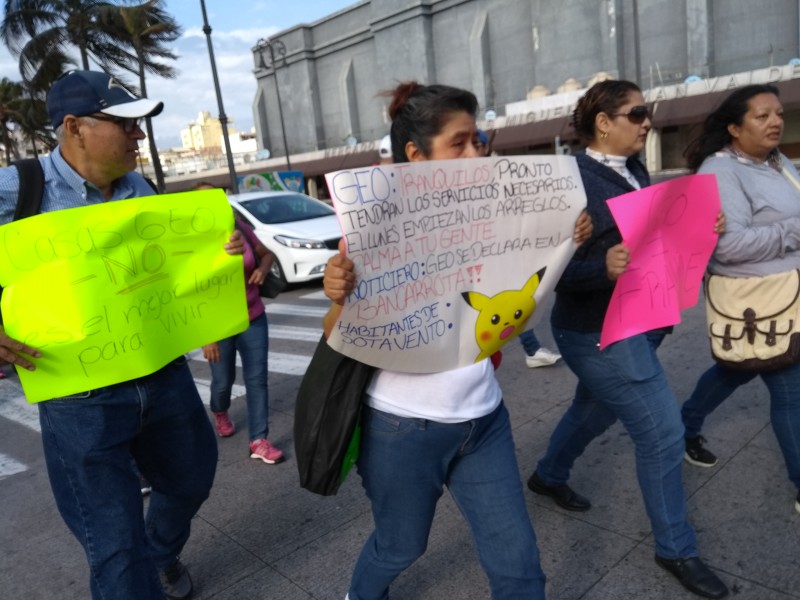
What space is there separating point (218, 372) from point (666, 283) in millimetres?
2926

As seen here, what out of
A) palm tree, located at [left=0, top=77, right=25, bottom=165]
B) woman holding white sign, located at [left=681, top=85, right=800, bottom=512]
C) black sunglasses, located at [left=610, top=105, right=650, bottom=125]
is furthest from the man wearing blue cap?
palm tree, located at [left=0, top=77, right=25, bottom=165]

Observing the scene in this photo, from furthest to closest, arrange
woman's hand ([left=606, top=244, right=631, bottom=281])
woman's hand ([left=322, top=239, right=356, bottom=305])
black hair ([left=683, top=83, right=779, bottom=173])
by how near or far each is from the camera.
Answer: black hair ([left=683, top=83, right=779, bottom=173])
woman's hand ([left=606, top=244, right=631, bottom=281])
woman's hand ([left=322, top=239, right=356, bottom=305])

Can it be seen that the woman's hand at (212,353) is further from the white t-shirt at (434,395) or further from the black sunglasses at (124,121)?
the white t-shirt at (434,395)

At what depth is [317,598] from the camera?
268 centimetres

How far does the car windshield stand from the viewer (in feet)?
35.5

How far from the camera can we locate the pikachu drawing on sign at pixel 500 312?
6.28 ft

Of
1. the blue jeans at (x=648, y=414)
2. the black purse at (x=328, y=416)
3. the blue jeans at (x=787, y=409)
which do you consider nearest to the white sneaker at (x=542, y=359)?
the blue jeans at (x=787, y=409)

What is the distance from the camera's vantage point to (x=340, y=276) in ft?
5.31

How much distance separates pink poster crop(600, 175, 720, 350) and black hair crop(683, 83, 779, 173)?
17.4 inches

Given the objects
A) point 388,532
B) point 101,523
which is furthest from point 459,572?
point 101,523

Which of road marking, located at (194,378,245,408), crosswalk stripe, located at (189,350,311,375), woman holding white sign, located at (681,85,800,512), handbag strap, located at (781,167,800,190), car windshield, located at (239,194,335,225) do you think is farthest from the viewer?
car windshield, located at (239,194,335,225)

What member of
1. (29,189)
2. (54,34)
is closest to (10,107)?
(54,34)

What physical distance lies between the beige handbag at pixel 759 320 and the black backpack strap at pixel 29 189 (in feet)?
8.75

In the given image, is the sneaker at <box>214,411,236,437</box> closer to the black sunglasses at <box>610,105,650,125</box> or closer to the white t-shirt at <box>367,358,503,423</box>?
the white t-shirt at <box>367,358,503,423</box>
